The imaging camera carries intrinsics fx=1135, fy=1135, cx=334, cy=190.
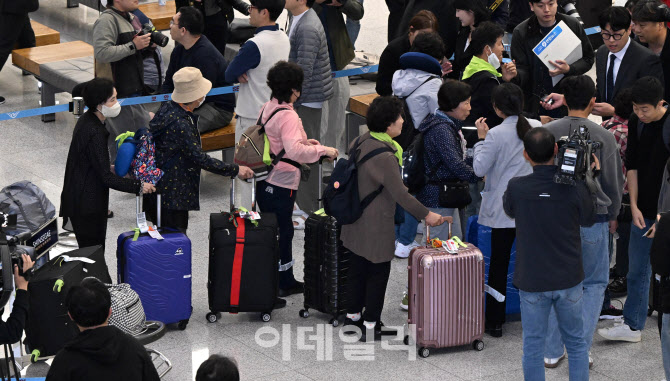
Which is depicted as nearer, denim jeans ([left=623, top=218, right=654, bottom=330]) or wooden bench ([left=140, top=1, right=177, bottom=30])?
denim jeans ([left=623, top=218, right=654, bottom=330])

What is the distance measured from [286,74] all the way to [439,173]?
3.56 ft

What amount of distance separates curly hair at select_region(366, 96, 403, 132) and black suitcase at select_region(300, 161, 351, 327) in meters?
0.70

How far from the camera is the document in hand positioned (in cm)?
781

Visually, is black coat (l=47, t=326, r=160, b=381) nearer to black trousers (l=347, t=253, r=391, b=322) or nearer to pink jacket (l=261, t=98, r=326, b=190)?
black trousers (l=347, t=253, r=391, b=322)

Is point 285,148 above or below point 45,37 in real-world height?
above

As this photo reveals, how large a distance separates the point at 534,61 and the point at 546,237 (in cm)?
284

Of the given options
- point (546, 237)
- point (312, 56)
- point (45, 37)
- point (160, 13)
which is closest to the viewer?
point (546, 237)

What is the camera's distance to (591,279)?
20.1 feet

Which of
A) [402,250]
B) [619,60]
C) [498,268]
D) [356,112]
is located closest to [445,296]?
[498,268]

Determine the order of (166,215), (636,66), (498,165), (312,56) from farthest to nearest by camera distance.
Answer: (312,56) < (636,66) < (166,215) < (498,165)

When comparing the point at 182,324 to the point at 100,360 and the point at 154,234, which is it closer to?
the point at 154,234

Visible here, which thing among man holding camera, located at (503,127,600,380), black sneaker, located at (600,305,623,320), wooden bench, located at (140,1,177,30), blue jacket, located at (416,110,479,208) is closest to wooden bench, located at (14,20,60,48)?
wooden bench, located at (140,1,177,30)

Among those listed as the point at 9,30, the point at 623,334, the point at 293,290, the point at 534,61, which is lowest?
the point at 293,290

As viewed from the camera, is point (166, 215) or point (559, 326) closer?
point (559, 326)
